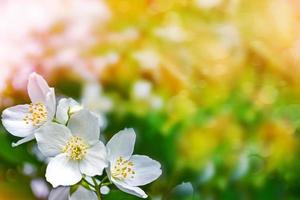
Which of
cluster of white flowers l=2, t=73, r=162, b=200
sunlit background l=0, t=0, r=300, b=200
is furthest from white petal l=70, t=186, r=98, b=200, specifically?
sunlit background l=0, t=0, r=300, b=200

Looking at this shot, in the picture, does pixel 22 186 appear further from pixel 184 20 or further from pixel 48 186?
pixel 184 20

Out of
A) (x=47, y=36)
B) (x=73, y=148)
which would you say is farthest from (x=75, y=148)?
(x=47, y=36)

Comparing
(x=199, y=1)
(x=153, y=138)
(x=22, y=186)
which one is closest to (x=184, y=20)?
(x=199, y=1)

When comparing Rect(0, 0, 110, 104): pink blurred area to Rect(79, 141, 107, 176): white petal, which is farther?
Rect(0, 0, 110, 104): pink blurred area

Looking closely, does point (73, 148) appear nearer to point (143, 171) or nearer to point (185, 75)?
point (143, 171)

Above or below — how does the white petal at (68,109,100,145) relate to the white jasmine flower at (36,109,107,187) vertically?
above

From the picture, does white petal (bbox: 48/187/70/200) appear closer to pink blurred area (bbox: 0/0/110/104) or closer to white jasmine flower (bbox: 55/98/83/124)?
white jasmine flower (bbox: 55/98/83/124)

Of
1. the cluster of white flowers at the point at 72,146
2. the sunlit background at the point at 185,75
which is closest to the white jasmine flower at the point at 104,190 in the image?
the cluster of white flowers at the point at 72,146
